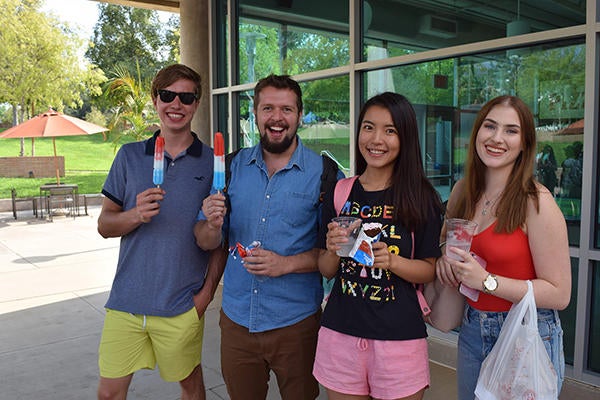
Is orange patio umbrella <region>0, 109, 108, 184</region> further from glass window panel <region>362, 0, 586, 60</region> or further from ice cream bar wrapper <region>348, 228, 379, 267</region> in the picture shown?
ice cream bar wrapper <region>348, 228, 379, 267</region>

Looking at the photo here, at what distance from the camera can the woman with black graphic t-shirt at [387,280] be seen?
6.82 ft

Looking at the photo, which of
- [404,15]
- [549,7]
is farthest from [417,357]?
[404,15]

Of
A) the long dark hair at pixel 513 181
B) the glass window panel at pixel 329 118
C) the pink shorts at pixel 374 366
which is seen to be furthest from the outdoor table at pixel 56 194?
the long dark hair at pixel 513 181

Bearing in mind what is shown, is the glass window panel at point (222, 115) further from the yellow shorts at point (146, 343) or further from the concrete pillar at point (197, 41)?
the yellow shorts at point (146, 343)

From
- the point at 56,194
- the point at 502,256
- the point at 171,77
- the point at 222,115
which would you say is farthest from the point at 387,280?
the point at 56,194

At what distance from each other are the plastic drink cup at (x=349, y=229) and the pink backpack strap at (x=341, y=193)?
0.23 m

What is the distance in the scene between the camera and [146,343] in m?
2.82

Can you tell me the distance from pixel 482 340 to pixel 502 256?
0.36 metres

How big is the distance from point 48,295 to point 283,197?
220 inches

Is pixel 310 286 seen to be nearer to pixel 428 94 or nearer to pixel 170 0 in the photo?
pixel 428 94

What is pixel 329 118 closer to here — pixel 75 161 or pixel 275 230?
pixel 275 230

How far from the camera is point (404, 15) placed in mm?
4805

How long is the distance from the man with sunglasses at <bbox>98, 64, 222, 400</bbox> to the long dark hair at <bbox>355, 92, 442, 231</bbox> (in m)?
1.10

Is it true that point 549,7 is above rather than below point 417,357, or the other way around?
above
